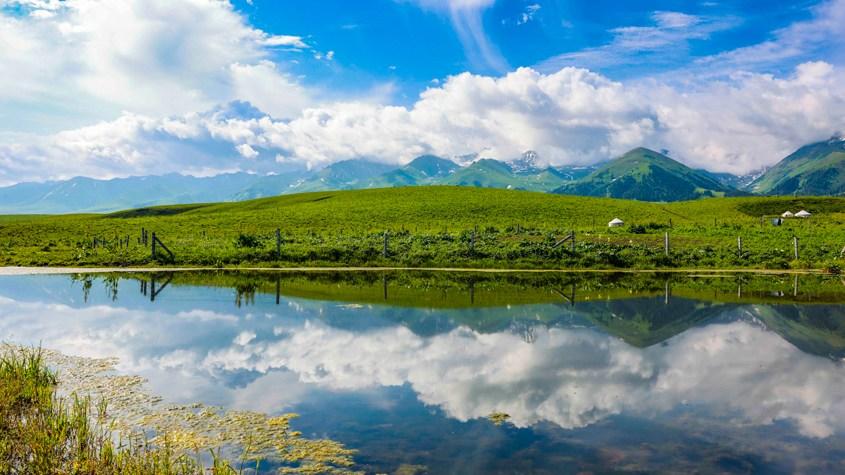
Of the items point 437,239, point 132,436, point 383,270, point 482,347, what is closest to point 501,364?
point 482,347

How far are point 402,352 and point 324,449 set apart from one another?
836 cm

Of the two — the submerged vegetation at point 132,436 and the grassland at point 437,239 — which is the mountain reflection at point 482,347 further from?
the grassland at point 437,239

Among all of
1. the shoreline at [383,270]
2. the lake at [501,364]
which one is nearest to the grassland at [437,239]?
the shoreline at [383,270]

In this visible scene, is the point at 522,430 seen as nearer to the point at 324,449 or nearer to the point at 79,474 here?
the point at 324,449

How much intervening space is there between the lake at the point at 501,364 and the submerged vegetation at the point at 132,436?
802mm

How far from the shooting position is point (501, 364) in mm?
18078

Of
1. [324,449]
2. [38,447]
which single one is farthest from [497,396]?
[38,447]

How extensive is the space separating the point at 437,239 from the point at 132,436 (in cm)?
5230

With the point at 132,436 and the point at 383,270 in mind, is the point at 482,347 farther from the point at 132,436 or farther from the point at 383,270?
the point at 383,270

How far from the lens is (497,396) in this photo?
590 inches

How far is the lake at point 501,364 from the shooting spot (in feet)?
38.3

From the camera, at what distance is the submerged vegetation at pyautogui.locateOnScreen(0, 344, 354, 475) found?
32.6 feet

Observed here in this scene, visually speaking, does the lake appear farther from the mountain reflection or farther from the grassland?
the grassland

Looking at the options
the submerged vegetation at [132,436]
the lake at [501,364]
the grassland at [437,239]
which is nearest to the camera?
the submerged vegetation at [132,436]
